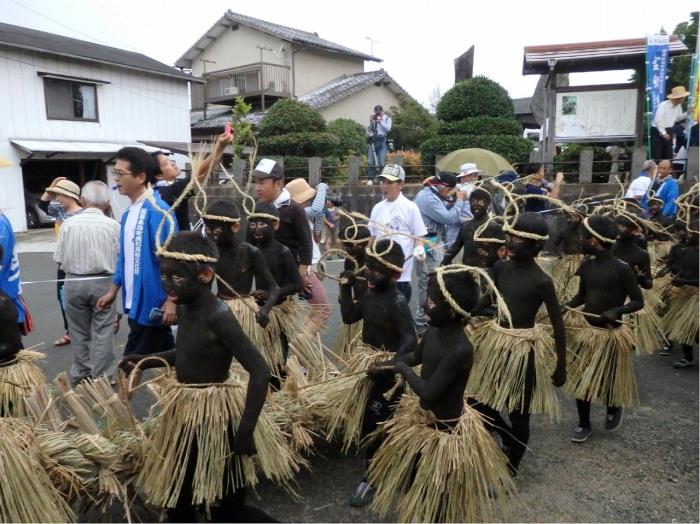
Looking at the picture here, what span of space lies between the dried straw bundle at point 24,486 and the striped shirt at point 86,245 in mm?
1803

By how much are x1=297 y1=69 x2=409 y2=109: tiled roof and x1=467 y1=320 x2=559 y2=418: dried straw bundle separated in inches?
814

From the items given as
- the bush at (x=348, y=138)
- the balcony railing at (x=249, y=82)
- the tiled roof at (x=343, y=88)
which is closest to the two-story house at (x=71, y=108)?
the balcony railing at (x=249, y=82)

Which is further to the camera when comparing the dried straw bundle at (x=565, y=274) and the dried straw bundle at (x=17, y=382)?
the dried straw bundle at (x=565, y=274)

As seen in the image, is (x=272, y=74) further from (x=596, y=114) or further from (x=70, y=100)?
(x=596, y=114)

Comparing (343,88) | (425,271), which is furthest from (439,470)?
(343,88)

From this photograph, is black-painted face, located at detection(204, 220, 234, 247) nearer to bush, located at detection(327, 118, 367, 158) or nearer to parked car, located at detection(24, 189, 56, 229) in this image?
bush, located at detection(327, 118, 367, 158)

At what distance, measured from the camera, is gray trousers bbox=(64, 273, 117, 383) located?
409 cm

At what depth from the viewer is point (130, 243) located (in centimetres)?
342

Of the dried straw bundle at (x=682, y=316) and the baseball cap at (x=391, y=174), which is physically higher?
the baseball cap at (x=391, y=174)

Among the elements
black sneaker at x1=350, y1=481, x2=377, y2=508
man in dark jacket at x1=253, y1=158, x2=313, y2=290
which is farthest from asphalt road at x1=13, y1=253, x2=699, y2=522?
man in dark jacket at x1=253, y1=158, x2=313, y2=290

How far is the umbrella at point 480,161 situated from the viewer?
32.9ft

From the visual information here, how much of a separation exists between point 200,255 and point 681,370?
15.4ft

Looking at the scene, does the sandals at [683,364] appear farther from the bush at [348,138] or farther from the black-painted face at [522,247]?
the bush at [348,138]

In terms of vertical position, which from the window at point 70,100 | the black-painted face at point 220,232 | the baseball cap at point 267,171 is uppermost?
the window at point 70,100
